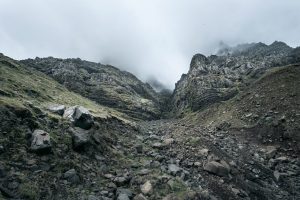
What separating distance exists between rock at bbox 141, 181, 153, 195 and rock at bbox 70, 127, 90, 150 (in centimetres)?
595

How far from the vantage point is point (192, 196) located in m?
18.2

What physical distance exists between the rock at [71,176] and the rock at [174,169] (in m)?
6.81

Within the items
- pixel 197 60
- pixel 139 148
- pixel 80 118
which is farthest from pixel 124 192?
pixel 197 60

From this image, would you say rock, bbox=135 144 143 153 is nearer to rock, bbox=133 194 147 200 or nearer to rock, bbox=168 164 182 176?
rock, bbox=168 164 182 176

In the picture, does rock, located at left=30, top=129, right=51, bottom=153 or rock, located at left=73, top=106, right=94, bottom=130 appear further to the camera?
rock, located at left=73, top=106, right=94, bottom=130

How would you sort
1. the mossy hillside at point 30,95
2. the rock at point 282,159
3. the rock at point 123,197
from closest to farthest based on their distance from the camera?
the rock at point 123,197 < the rock at point 282,159 < the mossy hillside at point 30,95

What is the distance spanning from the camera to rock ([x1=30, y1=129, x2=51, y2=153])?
19.2 metres

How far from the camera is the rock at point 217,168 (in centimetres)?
2258

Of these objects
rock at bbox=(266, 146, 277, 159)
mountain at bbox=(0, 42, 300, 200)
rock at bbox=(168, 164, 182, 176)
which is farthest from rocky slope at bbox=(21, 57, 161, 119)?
rock at bbox=(168, 164, 182, 176)

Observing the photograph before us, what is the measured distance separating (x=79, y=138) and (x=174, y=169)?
7399 millimetres

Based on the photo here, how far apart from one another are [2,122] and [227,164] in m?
16.7

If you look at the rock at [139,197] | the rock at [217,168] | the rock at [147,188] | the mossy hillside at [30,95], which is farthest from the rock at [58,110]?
the rock at [217,168]

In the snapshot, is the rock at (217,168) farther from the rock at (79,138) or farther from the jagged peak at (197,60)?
the jagged peak at (197,60)

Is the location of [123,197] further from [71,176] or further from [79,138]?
[79,138]
